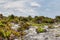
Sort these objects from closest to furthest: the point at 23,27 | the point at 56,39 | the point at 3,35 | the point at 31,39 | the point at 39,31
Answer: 1. the point at 56,39
2. the point at 31,39
3. the point at 3,35
4. the point at 39,31
5. the point at 23,27

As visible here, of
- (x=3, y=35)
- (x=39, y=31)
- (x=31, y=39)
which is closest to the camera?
(x=31, y=39)

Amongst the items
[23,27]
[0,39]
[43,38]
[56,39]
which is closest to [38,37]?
[43,38]

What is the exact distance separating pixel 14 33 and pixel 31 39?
9.88ft

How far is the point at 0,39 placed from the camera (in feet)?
68.8

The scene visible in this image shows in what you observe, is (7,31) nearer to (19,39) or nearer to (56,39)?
(19,39)

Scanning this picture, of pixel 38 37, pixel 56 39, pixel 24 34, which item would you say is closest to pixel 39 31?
pixel 24 34

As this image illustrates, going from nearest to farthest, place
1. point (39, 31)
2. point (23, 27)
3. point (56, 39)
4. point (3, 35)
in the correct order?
point (56, 39) < point (3, 35) < point (39, 31) < point (23, 27)

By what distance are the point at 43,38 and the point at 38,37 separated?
24.2 inches

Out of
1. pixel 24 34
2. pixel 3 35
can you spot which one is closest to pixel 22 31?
pixel 24 34

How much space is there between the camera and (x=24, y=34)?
2297 centimetres

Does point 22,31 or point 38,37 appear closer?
point 38,37

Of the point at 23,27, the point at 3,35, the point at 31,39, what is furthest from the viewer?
the point at 23,27

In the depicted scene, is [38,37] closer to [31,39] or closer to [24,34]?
[31,39]

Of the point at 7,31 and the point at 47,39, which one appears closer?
the point at 47,39
